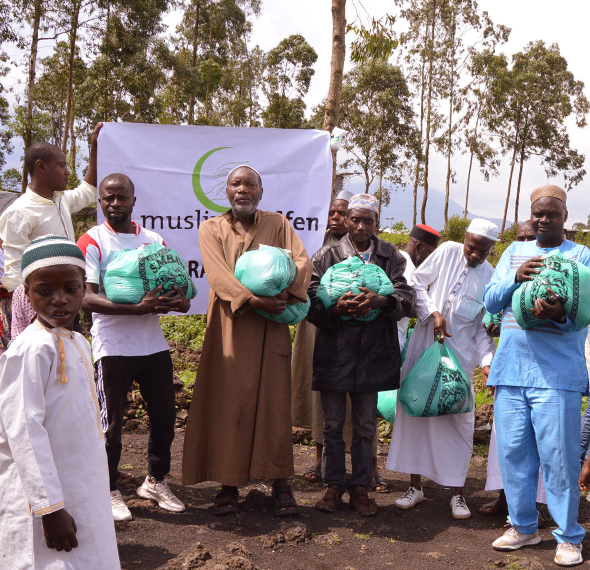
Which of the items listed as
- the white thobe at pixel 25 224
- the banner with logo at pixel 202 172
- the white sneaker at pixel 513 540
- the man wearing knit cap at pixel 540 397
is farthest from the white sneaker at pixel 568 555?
the white thobe at pixel 25 224

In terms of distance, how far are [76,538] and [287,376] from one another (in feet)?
6.65

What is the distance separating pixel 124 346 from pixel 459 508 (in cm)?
250

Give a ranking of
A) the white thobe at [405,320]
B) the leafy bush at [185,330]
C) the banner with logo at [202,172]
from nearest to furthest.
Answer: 1. the white thobe at [405,320]
2. the banner with logo at [202,172]
3. the leafy bush at [185,330]

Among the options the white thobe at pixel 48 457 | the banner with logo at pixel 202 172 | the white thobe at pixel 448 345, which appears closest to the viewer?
the white thobe at pixel 48 457

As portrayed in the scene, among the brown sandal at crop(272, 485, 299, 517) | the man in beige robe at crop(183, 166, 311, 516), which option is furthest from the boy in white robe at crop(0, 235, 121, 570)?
the brown sandal at crop(272, 485, 299, 517)

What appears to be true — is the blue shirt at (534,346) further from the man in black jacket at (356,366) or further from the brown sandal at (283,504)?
the brown sandal at (283,504)

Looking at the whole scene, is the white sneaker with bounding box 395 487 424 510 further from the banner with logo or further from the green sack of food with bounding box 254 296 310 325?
the banner with logo

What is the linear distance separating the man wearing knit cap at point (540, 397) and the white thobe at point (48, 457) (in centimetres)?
243

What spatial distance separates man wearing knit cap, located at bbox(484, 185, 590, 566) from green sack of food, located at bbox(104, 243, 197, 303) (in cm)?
197

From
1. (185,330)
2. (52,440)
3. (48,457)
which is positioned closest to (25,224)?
(52,440)

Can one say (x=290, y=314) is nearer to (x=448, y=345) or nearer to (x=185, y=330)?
(x=448, y=345)

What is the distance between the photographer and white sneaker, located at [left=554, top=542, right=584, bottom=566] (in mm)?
3494

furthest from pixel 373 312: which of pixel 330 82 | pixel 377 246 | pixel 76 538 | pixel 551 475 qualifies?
pixel 330 82

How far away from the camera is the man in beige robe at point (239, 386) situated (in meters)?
3.96
